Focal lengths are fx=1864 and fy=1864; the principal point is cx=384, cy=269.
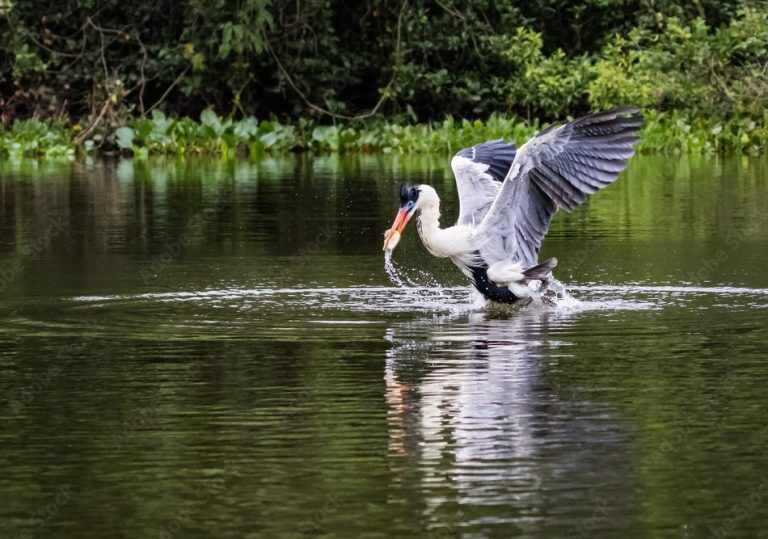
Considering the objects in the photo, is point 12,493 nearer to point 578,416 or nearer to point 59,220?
point 578,416

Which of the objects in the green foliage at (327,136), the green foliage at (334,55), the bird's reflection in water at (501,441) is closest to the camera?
the bird's reflection in water at (501,441)

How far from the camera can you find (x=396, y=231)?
35.9 feet

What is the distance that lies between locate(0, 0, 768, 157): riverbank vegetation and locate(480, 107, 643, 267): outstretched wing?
1722 centimetres

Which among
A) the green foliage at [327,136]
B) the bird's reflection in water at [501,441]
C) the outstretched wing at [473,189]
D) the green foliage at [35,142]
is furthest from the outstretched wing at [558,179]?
the green foliage at [35,142]

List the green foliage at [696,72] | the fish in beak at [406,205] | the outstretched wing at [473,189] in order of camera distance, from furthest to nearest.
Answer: the green foliage at [696,72]
the outstretched wing at [473,189]
the fish in beak at [406,205]

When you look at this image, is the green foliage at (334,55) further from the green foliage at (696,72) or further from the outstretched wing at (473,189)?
the outstretched wing at (473,189)

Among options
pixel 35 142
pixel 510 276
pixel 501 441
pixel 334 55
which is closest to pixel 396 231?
pixel 510 276

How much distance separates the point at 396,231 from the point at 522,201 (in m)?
0.85

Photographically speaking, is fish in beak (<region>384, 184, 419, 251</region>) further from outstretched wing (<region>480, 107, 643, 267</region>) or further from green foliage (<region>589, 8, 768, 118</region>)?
green foliage (<region>589, 8, 768, 118</region>)

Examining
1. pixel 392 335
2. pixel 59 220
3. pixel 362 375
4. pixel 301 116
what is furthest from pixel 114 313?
pixel 301 116

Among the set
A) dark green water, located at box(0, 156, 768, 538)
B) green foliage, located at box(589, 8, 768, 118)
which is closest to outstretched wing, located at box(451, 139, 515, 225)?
dark green water, located at box(0, 156, 768, 538)

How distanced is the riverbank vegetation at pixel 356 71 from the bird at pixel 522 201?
678 inches

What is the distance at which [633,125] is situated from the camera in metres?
11.3

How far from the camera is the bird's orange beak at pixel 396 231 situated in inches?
428
